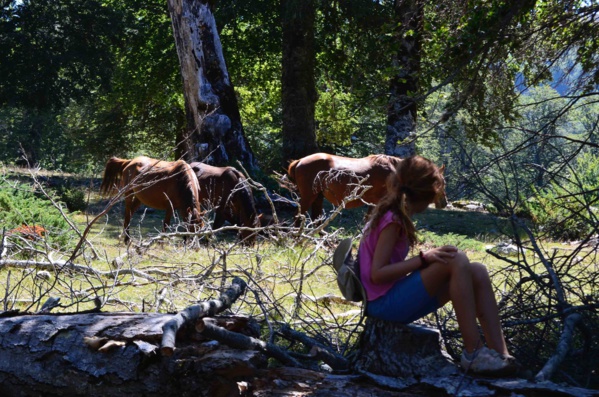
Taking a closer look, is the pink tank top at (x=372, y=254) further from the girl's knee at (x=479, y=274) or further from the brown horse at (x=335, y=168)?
the brown horse at (x=335, y=168)

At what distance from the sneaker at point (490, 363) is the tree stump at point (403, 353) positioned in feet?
0.40

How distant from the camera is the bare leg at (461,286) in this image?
144 inches

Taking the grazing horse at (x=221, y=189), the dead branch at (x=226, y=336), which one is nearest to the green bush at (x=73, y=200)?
the grazing horse at (x=221, y=189)

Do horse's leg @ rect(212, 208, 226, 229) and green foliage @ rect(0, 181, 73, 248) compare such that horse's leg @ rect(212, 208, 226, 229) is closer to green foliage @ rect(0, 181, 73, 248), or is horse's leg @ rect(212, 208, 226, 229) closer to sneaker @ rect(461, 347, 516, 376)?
green foliage @ rect(0, 181, 73, 248)

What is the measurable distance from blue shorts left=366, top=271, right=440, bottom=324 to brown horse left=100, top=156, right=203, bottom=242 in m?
7.53

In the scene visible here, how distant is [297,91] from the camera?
20812 mm

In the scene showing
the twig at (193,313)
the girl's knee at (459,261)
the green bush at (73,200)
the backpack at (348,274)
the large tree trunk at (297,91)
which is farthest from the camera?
the large tree trunk at (297,91)

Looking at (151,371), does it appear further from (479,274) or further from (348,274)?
(479,274)

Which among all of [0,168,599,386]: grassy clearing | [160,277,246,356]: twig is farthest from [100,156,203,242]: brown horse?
[160,277,246,356]: twig

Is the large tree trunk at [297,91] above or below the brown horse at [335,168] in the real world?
above

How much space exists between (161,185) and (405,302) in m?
9.16

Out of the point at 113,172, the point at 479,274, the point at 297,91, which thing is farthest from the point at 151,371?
the point at 297,91

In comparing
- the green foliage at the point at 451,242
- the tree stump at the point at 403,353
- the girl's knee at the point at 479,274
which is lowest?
the green foliage at the point at 451,242

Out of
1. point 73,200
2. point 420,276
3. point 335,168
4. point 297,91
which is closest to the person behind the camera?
point 420,276
